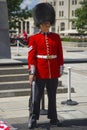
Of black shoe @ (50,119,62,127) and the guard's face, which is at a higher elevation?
the guard's face

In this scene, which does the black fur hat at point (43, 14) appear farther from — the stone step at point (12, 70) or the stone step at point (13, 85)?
the stone step at point (12, 70)

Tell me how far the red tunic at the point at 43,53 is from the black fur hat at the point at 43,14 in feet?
0.76

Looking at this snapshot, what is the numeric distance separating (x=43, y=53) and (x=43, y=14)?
0.65 m

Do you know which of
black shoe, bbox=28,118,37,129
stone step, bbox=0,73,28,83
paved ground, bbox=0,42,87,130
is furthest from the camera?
stone step, bbox=0,73,28,83

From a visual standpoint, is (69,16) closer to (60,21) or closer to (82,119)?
(60,21)

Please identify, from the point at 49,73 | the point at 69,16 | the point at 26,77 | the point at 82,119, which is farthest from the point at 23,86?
the point at 69,16

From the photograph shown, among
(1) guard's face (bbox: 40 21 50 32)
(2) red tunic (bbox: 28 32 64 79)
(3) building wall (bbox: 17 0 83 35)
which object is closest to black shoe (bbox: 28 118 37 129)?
(2) red tunic (bbox: 28 32 64 79)

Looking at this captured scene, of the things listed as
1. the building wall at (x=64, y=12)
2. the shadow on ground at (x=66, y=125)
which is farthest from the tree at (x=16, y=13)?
the building wall at (x=64, y=12)

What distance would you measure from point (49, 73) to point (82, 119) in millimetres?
1432

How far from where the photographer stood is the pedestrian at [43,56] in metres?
6.86

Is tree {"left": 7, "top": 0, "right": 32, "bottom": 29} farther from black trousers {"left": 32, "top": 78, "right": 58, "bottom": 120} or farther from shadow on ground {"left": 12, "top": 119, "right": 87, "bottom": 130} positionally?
black trousers {"left": 32, "top": 78, "right": 58, "bottom": 120}

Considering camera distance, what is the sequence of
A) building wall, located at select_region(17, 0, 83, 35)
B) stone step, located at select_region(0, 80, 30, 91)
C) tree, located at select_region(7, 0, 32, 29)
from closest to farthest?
stone step, located at select_region(0, 80, 30, 91), tree, located at select_region(7, 0, 32, 29), building wall, located at select_region(17, 0, 83, 35)

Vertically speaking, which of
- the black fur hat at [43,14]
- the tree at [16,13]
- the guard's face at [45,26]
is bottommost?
the tree at [16,13]

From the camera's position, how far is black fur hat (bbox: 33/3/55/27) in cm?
695
